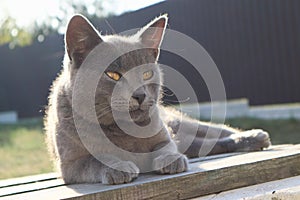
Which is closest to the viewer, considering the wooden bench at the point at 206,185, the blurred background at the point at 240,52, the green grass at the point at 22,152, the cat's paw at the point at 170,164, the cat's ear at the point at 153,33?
the wooden bench at the point at 206,185

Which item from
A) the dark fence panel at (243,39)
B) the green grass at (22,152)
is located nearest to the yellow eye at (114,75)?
the green grass at (22,152)

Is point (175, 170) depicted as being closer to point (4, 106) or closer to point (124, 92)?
point (124, 92)

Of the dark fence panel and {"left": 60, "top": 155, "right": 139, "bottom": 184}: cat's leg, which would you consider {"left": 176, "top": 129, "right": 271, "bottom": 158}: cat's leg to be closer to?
{"left": 60, "top": 155, "right": 139, "bottom": 184}: cat's leg

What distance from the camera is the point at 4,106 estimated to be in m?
8.31

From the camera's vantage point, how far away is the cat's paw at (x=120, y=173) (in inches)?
51.5

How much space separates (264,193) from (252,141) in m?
0.58

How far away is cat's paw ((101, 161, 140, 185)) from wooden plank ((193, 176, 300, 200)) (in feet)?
0.66

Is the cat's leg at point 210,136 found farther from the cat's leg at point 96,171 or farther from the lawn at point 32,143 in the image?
the lawn at point 32,143

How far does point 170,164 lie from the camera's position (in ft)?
4.64

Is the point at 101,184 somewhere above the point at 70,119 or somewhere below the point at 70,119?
below

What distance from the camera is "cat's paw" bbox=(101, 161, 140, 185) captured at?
131 cm

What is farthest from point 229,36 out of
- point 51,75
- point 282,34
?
point 51,75

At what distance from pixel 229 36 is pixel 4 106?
457 centimetres

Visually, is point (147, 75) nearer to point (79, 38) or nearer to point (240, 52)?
point (79, 38)
